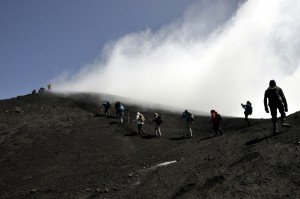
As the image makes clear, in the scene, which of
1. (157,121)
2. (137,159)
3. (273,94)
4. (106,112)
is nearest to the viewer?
(273,94)

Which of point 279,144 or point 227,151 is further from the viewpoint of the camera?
point 227,151

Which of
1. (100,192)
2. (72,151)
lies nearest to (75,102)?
(72,151)

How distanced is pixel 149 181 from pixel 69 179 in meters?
7.32

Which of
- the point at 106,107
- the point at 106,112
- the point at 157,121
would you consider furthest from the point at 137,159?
the point at 106,112

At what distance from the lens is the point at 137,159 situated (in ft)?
83.6

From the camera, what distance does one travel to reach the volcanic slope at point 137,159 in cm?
1466

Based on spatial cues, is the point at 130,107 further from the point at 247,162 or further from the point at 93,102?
the point at 247,162

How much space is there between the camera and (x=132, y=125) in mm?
41219

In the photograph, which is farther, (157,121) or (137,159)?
(157,121)

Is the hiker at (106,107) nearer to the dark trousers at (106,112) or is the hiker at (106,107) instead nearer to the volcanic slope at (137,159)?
the dark trousers at (106,112)

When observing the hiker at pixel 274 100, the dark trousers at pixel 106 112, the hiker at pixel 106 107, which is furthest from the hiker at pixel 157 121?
the hiker at pixel 274 100

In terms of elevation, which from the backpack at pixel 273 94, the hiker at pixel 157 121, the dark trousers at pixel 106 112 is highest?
the dark trousers at pixel 106 112

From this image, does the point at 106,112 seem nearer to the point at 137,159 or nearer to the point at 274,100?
the point at 137,159

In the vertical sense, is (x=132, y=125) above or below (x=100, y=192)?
above
